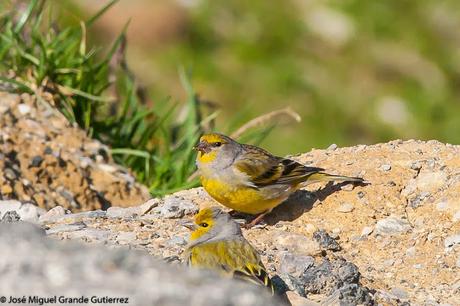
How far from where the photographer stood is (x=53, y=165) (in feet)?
26.9

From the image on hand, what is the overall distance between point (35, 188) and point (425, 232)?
2.92 metres

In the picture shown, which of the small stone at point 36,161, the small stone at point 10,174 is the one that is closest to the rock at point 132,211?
the small stone at point 10,174

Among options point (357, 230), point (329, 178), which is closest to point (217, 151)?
point (329, 178)

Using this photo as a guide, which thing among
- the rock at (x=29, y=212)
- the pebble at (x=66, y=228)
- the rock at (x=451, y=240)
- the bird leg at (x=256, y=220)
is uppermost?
the rock at (x=451, y=240)

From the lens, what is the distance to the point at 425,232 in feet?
21.7

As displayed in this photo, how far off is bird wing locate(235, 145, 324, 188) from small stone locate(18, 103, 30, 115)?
210 cm

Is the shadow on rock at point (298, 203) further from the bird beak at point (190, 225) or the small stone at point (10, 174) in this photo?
the small stone at point (10, 174)

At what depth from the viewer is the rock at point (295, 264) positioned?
19.5ft

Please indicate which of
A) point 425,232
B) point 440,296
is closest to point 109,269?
point 440,296

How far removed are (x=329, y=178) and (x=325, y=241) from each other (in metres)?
0.86

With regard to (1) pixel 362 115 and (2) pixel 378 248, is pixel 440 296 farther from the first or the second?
(1) pixel 362 115

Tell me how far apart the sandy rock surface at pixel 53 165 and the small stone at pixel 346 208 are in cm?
202

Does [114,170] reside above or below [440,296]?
below

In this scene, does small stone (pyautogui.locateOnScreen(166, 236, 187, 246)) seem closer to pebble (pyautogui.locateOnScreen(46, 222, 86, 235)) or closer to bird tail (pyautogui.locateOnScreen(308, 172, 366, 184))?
pebble (pyautogui.locateOnScreen(46, 222, 86, 235))
